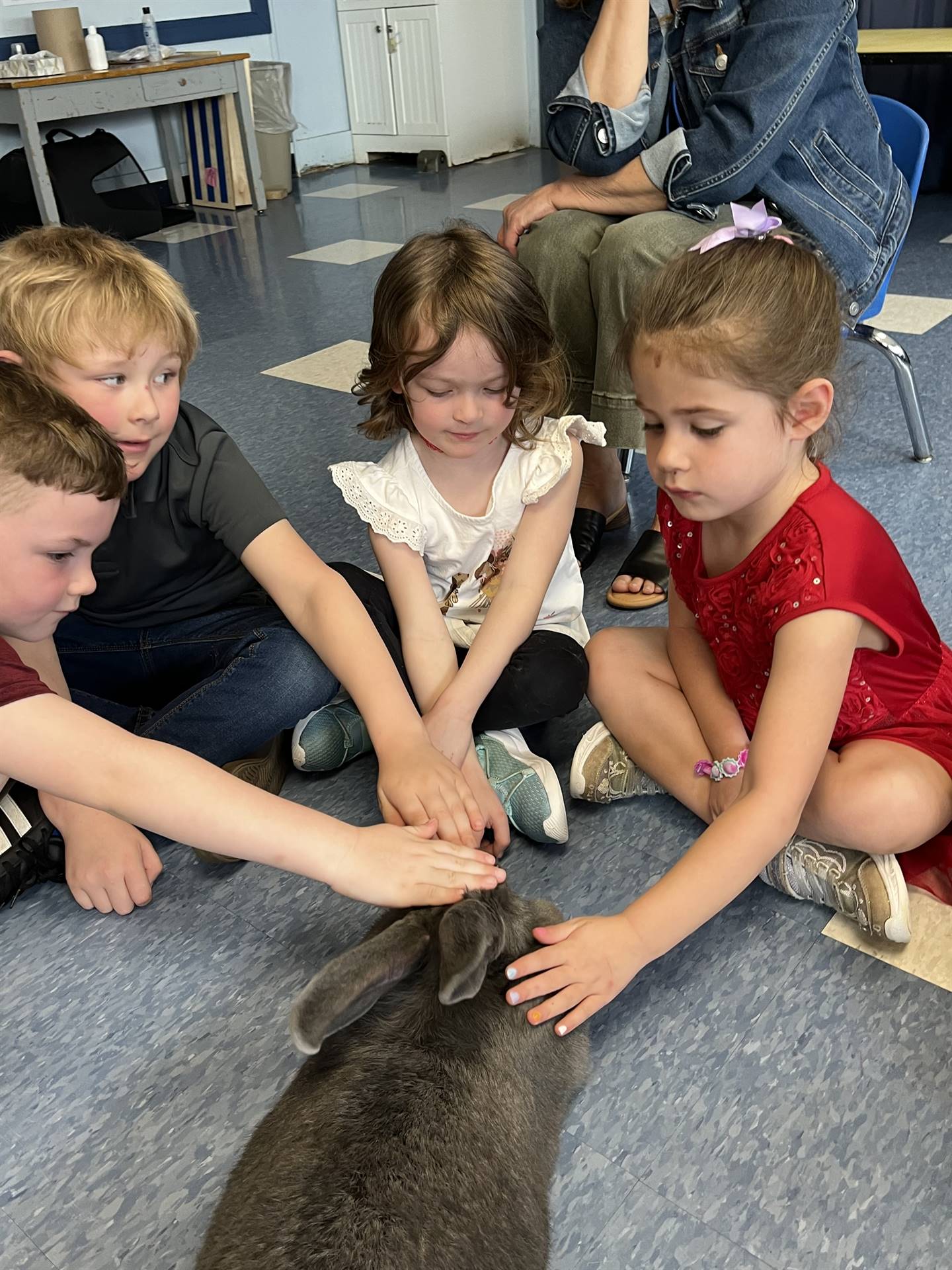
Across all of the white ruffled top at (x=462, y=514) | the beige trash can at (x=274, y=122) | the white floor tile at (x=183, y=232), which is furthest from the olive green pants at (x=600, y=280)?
the beige trash can at (x=274, y=122)

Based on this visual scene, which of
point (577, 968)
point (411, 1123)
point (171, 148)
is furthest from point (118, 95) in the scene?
point (411, 1123)

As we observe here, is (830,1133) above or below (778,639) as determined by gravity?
below

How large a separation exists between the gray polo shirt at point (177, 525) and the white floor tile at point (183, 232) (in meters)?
3.20

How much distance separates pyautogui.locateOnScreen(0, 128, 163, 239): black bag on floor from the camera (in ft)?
12.7

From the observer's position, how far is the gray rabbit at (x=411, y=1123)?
0.62 metres

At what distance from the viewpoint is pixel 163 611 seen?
1288mm

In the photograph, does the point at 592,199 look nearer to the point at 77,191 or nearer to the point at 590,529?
the point at 590,529

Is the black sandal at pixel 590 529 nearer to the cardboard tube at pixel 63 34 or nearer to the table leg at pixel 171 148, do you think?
the cardboard tube at pixel 63 34

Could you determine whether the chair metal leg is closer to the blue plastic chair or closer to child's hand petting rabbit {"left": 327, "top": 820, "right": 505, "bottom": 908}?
the blue plastic chair

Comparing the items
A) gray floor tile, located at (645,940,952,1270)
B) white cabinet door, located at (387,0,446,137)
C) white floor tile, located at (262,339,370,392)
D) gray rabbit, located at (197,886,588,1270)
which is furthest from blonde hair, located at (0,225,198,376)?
white cabinet door, located at (387,0,446,137)

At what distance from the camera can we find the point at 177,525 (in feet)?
4.08

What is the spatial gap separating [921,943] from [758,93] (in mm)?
1146

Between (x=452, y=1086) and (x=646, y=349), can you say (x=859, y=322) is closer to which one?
(x=646, y=349)

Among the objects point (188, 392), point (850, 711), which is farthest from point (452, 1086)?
point (188, 392)
